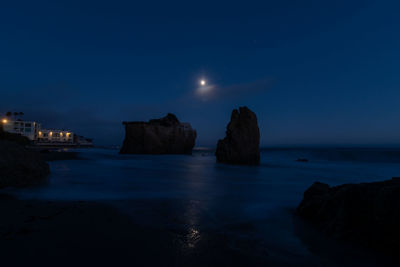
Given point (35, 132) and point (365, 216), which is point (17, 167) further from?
point (35, 132)

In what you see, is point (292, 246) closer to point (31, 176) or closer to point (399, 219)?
point (399, 219)

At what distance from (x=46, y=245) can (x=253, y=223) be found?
3.17 metres

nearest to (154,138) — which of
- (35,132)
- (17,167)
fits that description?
(17,167)

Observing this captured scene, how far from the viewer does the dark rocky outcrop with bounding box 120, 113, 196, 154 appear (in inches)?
1437

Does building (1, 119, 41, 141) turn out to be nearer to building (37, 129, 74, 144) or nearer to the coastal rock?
building (37, 129, 74, 144)

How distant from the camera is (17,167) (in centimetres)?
593

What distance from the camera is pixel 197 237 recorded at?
272 centimetres

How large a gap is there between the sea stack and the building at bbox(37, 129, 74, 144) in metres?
78.9

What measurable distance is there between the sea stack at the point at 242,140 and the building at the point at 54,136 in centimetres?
7892

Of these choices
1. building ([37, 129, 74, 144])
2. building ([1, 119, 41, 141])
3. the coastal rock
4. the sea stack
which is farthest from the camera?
building ([37, 129, 74, 144])

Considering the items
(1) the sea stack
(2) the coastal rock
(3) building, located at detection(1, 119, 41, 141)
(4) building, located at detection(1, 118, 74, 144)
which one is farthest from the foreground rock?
(3) building, located at detection(1, 119, 41, 141)

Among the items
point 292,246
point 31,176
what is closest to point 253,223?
point 292,246

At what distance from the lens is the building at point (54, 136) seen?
74150 millimetres

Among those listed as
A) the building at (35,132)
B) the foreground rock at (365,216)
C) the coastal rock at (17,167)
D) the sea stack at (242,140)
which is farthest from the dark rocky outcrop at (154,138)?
the building at (35,132)
